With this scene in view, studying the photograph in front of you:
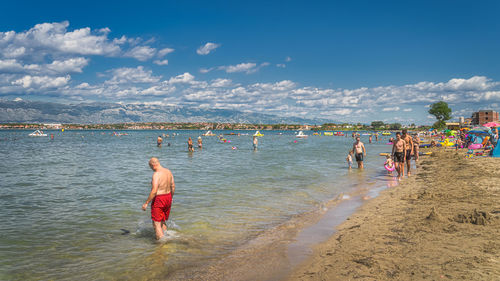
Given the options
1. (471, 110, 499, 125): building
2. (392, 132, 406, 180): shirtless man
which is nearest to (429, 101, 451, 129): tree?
(471, 110, 499, 125): building

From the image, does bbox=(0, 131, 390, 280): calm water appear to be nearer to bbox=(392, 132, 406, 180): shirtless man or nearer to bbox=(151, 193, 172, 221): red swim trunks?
bbox=(151, 193, 172, 221): red swim trunks

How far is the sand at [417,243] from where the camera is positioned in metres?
4.57

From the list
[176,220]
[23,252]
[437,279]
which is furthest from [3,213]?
[437,279]

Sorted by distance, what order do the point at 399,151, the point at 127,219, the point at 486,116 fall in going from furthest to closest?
the point at 486,116 < the point at 399,151 < the point at 127,219

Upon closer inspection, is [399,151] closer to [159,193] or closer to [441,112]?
[159,193]

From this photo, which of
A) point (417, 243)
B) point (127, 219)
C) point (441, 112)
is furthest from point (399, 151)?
point (441, 112)

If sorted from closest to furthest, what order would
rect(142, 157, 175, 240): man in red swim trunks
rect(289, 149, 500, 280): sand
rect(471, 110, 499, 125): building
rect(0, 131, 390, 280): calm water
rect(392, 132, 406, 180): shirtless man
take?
rect(289, 149, 500, 280): sand → rect(0, 131, 390, 280): calm water → rect(142, 157, 175, 240): man in red swim trunks → rect(392, 132, 406, 180): shirtless man → rect(471, 110, 499, 125): building

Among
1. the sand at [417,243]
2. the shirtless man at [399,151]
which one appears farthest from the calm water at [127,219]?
the sand at [417,243]

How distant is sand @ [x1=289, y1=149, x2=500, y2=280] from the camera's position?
457cm

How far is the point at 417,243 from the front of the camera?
5738 millimetres

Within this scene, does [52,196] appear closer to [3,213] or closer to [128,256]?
[3,213]

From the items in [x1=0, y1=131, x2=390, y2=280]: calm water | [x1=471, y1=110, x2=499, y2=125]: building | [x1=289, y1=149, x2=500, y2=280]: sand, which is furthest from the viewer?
[x1=471, y1=110, x2=499, y2=125]: building

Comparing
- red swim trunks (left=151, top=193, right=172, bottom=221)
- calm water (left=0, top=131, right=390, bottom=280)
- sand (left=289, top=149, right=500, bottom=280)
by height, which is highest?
red swim trunks (left=151, top=193, right=172, bottom=221)

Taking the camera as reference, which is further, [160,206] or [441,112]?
[441,112]
